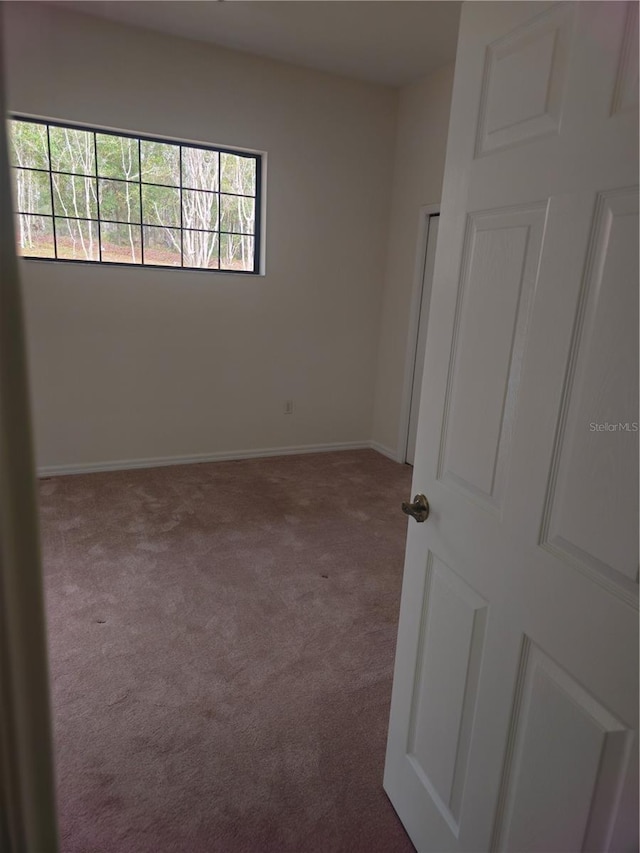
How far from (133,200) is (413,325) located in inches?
88.3

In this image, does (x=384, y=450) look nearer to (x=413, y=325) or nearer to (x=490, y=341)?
(x=413, y=325)

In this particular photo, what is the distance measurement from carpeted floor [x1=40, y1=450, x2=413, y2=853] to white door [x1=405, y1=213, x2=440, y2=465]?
1024 millimetres

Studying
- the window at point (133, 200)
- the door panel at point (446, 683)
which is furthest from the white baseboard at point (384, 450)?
the door panel at point (446, 683)

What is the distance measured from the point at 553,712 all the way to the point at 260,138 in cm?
402

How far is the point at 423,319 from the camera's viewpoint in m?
4.25

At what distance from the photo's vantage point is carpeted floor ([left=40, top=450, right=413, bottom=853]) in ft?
4.84

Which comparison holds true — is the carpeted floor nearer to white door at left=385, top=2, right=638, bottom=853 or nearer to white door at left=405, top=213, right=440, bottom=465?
white door at left=385, top=2, right=638, bottom=853

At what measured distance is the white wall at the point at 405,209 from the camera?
12.8 feet

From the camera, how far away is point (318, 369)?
4559 millimetres

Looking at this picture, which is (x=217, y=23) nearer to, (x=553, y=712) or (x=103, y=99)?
(x=103, y=99)

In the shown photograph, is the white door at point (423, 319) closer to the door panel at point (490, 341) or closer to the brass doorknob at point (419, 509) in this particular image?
the brass doorknob at point (419, 509)

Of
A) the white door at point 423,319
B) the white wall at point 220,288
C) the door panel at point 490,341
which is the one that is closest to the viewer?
the door panel at point 490,341

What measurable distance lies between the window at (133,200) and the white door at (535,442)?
3.08m

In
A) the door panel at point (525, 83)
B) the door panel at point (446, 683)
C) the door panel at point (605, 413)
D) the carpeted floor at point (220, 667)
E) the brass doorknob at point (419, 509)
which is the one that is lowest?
the carpeted floor at point (220, 667)
